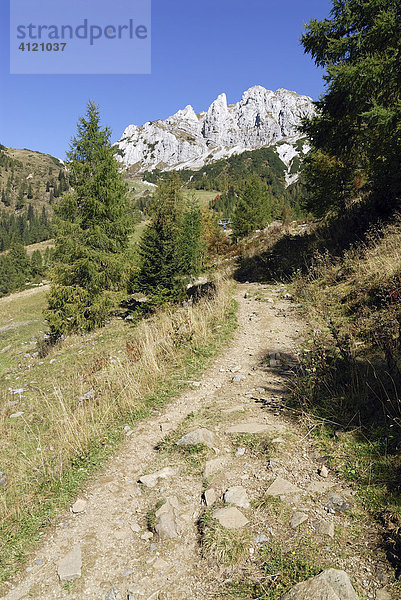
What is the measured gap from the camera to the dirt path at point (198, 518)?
9.86 feet

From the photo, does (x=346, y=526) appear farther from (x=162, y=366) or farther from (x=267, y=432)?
(x=162, y=366)

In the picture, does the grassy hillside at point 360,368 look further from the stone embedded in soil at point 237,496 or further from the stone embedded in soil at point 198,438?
the stone embedded in soil at point 198,438

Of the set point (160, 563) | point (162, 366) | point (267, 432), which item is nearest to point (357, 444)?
point (267, 432)

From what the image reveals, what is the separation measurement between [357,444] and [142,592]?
293cm

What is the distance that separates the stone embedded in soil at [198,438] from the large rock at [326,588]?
2.33m

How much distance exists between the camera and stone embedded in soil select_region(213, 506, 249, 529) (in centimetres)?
344

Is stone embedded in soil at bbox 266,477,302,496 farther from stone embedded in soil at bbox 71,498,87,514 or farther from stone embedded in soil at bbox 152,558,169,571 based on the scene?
stone embedded in soil at bbox 71,498,87,514

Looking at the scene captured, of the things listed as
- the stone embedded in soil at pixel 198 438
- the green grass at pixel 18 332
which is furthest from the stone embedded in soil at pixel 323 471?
the green grass at pixel 18 332

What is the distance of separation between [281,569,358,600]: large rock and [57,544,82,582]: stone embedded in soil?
1.96m

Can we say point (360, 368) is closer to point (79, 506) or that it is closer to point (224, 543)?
point (224, 543)

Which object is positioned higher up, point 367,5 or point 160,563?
point 367,5

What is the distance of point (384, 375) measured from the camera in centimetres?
533

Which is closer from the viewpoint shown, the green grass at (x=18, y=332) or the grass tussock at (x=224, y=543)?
the grass tussock at (x=224, y=543)

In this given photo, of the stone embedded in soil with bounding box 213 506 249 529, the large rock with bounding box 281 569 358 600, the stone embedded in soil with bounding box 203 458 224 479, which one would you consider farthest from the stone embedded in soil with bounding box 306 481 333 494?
the stone embedded in soil with bounding box 203 458 224 479
